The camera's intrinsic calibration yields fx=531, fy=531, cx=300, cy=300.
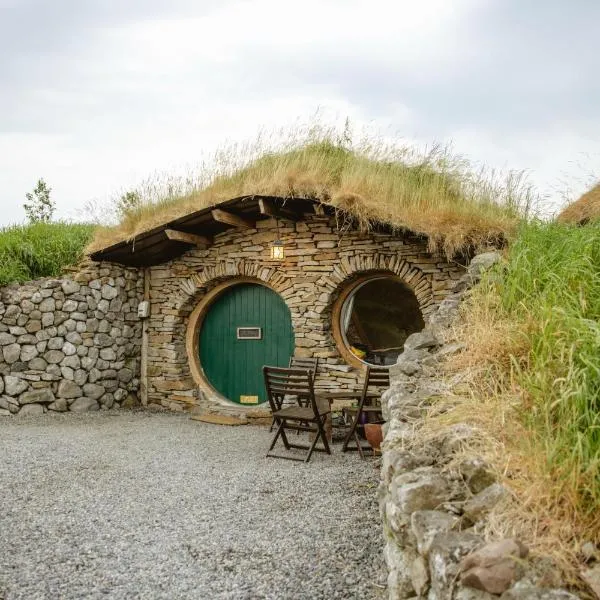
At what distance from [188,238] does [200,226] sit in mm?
257

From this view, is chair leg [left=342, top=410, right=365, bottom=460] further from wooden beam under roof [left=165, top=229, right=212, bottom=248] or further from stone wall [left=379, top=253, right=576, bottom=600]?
wooden beam under roof [left=165, top=229, right=212, bottom=248]

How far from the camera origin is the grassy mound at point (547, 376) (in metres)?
1.75

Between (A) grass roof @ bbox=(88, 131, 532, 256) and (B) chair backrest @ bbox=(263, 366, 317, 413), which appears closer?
(B) chair backrest @ bbox=(263, 366, 317, 413)

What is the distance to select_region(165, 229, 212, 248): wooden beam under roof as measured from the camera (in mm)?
7748

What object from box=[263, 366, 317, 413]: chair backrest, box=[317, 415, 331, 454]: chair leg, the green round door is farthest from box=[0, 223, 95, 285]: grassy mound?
box=[317, 415, 331, 454]: chair leg

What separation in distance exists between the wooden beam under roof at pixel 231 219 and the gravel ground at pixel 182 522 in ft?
10.2

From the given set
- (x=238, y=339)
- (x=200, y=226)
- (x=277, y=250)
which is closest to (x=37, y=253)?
(x=200, y=226)

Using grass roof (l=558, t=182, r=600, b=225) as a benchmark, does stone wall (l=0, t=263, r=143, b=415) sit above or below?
below

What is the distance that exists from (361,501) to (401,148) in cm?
605

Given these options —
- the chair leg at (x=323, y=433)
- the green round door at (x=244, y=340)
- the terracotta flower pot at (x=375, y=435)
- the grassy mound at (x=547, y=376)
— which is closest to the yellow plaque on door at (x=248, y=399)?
the green round door at (x=244, y=340)

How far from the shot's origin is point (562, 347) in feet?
7.64

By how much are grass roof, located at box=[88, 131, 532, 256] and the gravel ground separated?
9.93 feet

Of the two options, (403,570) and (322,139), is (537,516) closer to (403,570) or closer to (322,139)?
(403,570)

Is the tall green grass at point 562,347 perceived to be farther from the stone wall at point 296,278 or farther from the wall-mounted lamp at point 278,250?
the wall-mounted lamp at point 278,250
